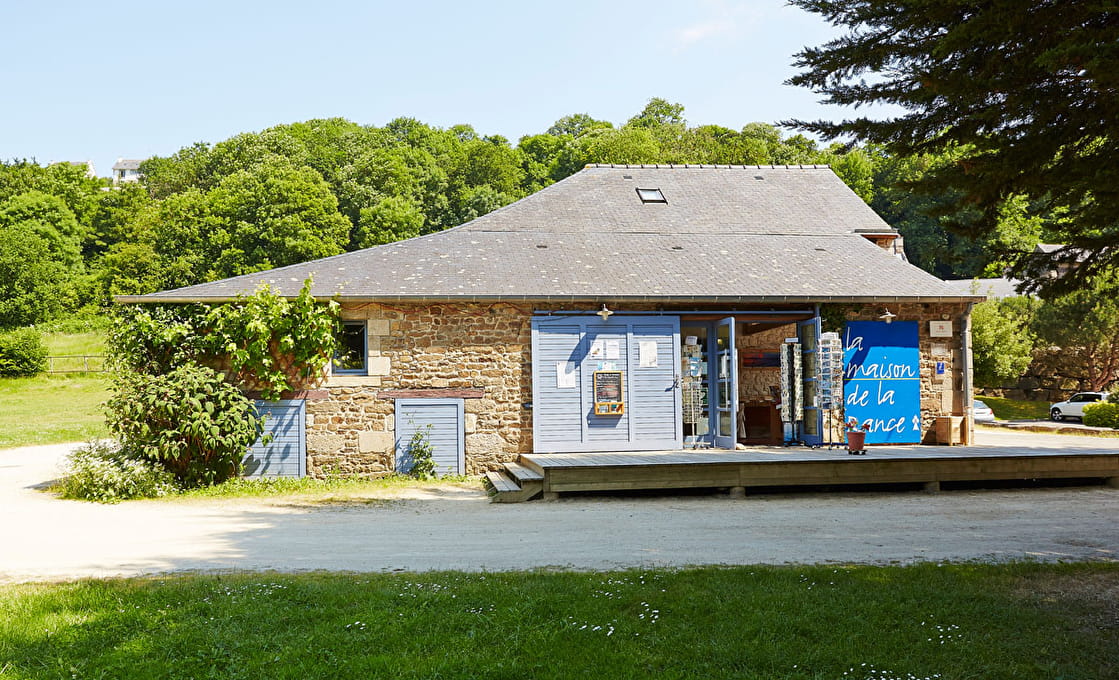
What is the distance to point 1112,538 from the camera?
8477 mm

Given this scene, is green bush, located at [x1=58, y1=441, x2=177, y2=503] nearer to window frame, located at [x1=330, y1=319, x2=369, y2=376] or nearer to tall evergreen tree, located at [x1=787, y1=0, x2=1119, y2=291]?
window frame, located at [x1=330, y1=319, x2=369, y2=376]

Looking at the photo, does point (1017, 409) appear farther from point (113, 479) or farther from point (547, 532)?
point (113, 479)

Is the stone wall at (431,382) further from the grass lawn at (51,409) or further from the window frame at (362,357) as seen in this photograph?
the grass lawn at (51,409)

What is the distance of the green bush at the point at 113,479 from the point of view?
37.4ft

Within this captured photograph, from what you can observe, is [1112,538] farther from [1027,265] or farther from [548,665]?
[548,665]

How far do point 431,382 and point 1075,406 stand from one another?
978 inches

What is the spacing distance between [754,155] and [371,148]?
74.3 feet

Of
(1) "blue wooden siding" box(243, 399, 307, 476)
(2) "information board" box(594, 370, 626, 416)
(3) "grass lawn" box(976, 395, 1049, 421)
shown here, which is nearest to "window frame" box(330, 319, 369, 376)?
(1) "blue wooden siding" box(243, 399, 307, 476)

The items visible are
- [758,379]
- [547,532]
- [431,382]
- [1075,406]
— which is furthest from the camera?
[1075,406]

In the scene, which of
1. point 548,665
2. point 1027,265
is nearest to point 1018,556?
point 1027,265

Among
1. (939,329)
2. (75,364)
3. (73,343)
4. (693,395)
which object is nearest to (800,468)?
(693,395)

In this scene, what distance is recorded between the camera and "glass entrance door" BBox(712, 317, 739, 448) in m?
13.8

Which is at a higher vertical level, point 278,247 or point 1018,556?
point 278,247

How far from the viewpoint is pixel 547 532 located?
8.88 m
